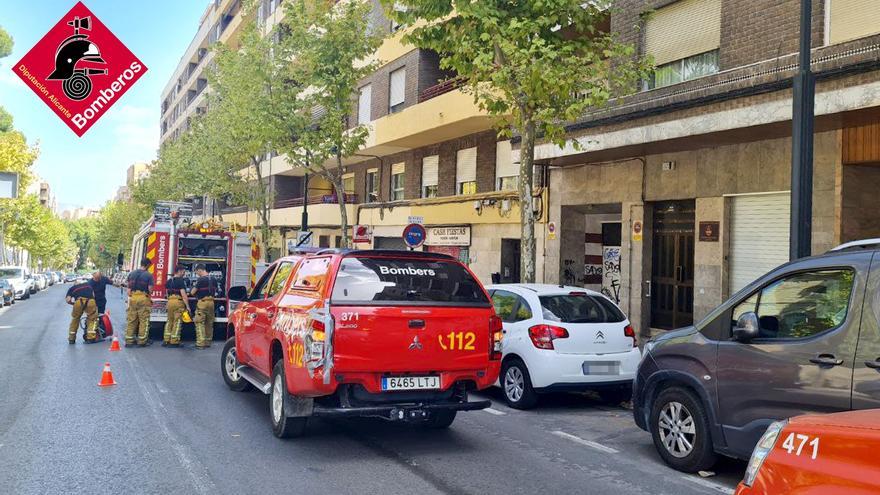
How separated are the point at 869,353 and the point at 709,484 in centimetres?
172

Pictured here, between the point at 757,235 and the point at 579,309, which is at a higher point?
the point at 757,235

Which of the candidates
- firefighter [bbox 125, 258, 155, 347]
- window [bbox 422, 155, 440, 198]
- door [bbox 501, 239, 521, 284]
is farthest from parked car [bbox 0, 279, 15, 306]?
door [bbox 501, 239, 521, 284]

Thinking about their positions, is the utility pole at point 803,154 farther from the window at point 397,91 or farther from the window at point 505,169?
the window at point 397,91

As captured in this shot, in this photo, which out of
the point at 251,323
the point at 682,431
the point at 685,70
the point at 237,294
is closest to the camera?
the point at 682,431

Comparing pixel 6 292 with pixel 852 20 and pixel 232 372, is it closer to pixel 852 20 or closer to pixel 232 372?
pixel 232 372

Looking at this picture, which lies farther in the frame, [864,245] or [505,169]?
[505,169]

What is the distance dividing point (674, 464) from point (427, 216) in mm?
17314

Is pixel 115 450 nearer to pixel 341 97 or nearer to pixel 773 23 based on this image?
pixel 773 23

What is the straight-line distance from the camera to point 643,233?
15242 millimetres

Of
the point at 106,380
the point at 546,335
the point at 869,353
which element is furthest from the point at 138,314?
the point at 869,353

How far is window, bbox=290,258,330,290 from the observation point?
6.70m

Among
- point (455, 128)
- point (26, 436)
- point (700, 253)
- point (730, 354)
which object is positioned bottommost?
point (26, 436)

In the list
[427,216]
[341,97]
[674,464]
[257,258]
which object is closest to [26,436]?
[674,464]

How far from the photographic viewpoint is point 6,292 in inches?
1206
